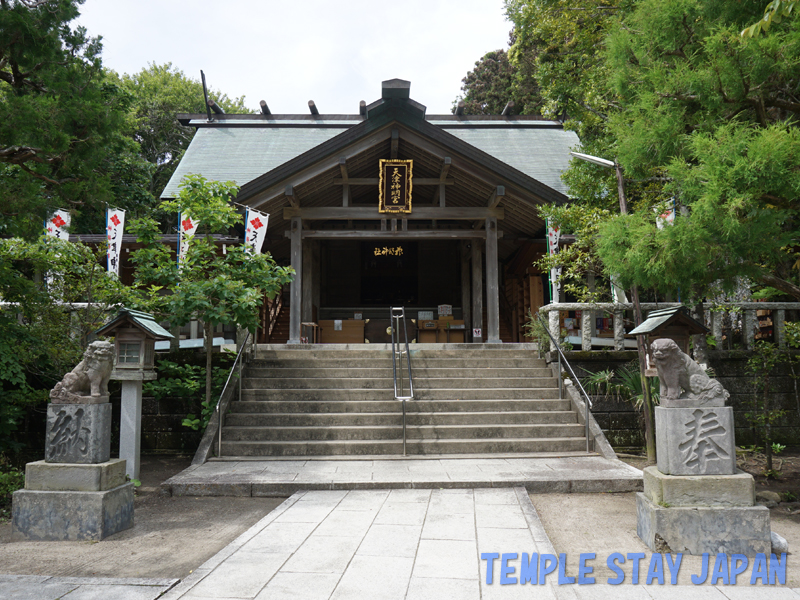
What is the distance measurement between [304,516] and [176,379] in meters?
3.81

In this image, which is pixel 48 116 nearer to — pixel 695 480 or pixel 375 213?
pixel 375 213

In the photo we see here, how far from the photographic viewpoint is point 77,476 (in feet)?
14.5

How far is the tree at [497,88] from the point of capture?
958 inches

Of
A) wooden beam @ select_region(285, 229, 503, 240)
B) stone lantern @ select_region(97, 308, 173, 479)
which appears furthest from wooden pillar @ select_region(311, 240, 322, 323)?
stone lantern @ select_region(97, 308, 173, 479)

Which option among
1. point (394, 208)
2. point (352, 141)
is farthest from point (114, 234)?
point (394, 208)

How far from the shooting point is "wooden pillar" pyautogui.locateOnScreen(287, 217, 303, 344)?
423 inches

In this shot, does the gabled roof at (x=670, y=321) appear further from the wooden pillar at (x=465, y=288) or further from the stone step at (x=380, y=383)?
the wooden pillar at (x=465, y=288)

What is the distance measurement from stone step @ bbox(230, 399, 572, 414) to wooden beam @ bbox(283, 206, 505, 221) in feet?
14.9

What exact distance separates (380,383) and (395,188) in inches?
179

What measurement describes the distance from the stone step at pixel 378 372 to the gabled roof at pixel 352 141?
3.57m

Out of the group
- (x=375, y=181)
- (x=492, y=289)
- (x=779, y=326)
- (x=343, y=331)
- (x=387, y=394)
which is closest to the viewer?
(x=387, y=394)

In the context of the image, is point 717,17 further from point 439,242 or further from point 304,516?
point 439,242

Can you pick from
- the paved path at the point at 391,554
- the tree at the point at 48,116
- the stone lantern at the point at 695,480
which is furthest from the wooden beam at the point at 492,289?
the tree at the point at 48,116

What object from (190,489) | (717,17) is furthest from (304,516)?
(717,17)
